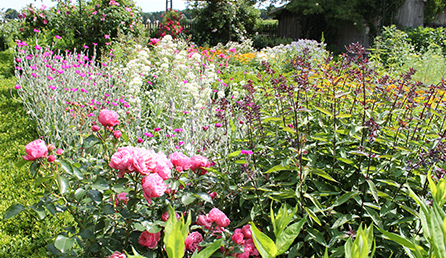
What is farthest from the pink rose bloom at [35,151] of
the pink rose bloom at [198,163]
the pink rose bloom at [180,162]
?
the pink rose bloom at [198,163]

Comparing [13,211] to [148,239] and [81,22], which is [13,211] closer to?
[148,239]

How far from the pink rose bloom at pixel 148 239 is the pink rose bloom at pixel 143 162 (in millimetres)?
308

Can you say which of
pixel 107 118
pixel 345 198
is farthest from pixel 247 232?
pixel 107 118

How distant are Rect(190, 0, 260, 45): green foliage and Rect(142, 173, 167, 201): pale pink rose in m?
17.2

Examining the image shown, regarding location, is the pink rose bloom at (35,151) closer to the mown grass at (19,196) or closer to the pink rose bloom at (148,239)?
the mown grass at (19,196)

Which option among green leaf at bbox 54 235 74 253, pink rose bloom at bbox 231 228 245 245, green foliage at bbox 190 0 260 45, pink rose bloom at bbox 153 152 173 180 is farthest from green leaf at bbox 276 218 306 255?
green foliage at bbox 190 0 260 45

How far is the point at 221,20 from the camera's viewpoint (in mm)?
17922

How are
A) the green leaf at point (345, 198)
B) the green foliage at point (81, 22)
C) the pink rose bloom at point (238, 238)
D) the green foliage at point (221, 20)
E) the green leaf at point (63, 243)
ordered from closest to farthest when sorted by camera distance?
the green leaf at point (63, 243), the pink rose bloom at point (238, 238), the green leaf at point (345, 198), the green foliage at point (81, 22), the green foliage at point (221, 20)

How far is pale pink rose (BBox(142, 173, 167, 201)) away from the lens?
1.34 meters

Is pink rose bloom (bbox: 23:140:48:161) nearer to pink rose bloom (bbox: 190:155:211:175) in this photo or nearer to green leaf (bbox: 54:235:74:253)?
green leaf (bbox: 54:235:74:253)

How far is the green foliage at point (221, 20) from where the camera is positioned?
1800 cm

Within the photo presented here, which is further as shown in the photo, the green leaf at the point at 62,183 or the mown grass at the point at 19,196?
the mown grass at the point at 19,196

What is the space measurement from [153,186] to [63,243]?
0.47 meters

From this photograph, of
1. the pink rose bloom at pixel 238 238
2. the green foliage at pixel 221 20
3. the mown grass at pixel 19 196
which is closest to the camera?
the pink rose bloom at pixel 238 238
